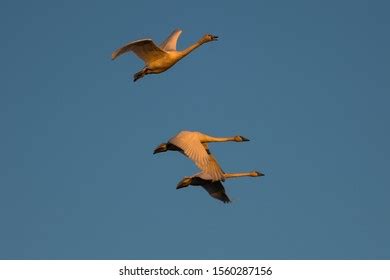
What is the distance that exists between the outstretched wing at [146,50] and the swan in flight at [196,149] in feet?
8.28

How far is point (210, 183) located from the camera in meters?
44.6

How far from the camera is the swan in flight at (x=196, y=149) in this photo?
3975 centimetres

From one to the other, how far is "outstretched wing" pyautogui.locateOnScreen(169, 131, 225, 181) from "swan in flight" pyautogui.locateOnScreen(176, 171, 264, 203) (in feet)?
4.61

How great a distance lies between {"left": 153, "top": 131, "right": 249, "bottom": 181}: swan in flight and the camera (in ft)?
130

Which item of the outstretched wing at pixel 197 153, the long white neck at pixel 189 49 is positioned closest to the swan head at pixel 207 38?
the long white neck at pixel 189 49

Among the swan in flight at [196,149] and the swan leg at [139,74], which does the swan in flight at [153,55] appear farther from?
the swan in flight at [196,149]

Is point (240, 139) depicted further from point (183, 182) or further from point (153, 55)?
point (153, 55)

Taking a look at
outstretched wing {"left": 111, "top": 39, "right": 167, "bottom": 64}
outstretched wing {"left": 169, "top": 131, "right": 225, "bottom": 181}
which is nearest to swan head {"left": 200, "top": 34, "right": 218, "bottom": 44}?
outstretched wing {"left": 111, "top": 39, "right": 167, "bottom": 64}

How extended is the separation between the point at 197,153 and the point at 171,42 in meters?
6.92

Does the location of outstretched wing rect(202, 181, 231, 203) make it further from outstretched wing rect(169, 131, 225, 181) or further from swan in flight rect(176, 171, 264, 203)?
outstretched wing rect(169, 131, 225, 181)

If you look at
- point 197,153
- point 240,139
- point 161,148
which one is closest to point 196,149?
point 197,153
